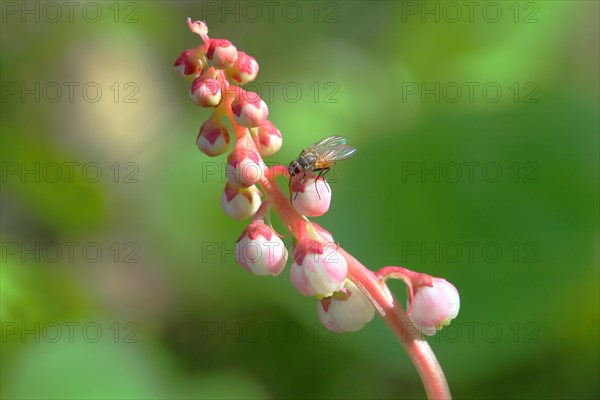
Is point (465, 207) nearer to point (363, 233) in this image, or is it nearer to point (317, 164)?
point (363, 233)

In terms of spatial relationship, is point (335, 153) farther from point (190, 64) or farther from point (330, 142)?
point (190, 64)

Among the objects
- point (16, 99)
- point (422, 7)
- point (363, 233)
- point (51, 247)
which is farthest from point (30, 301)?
point (422, 7)

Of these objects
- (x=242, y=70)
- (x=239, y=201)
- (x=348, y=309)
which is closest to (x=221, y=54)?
(x=242, y=70)

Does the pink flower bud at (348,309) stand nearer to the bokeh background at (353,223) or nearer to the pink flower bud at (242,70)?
the pink flower bud at (242,70)

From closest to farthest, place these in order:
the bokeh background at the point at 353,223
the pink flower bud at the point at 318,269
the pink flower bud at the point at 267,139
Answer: the pink flower bud at the point at 318,269, the pink flower bud at the point at 267,139, the bokeh background at the point at 353,223

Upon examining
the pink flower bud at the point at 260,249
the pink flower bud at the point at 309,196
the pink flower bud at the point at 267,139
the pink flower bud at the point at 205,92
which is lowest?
the pink flower bud at the point at 260,249

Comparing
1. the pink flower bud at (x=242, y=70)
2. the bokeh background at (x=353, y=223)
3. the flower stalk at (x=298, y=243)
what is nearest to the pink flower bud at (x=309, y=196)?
the flower stalk at (x=298, y=243)

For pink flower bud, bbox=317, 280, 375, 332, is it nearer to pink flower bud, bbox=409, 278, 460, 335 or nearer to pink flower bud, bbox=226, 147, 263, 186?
pink flower bud, bbox=409, 278, 460, 335

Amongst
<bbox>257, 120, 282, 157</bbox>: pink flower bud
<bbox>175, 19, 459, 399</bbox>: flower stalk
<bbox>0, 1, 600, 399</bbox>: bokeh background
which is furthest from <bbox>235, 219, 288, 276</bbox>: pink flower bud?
<bbox>0, 1, 600, 399</bbox>: bokeh background
